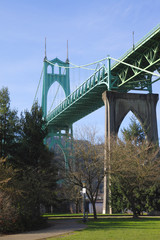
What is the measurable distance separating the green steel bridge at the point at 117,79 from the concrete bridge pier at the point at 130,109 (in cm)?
115

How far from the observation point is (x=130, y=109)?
3772 centimetres

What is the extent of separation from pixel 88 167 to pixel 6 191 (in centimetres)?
A: 744

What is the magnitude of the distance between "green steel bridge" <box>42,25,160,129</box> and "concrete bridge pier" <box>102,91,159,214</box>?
1.15 metres

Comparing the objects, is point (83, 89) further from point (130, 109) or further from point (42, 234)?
point (42, 234)

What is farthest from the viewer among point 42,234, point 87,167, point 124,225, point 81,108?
point 81,108

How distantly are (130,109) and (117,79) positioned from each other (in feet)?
11.4

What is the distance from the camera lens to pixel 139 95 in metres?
38.3

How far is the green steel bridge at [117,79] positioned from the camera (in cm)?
3132

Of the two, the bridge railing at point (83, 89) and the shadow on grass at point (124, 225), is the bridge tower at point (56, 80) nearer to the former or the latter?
the bridge railing at point (83, 89)

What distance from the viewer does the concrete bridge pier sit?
36.3 meters

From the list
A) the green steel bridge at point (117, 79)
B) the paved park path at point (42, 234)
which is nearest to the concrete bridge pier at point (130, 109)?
the green steel bridge at point (117, 79)

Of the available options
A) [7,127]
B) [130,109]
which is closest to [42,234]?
[7,127]

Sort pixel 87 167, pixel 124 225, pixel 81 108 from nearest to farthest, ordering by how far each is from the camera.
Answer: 1. pixel 124 225
2. pixel 87 167
3. pixel 81 108

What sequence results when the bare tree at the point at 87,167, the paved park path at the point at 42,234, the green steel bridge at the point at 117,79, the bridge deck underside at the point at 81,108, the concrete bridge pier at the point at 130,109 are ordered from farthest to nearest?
the bridge deck underside at the point at 81,108 < the concrete bridge pier at the point at 130,109 < the green steel bridge at the point at 117,79 < the bare tree at the point at 87,167 < the paved park path at the point at 42,234
